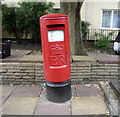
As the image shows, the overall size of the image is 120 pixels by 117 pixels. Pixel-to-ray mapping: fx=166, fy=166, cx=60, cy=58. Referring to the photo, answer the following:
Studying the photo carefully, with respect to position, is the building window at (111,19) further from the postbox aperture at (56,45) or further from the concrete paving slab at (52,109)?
the concrete paving slab at (52,109)

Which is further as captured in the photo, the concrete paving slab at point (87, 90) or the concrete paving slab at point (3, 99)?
the concrete paving slab at point (87, 90)

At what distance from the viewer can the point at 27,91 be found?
4.13 m

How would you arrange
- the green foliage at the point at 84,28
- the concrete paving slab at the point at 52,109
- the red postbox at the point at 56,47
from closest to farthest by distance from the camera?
the concrete paving slab at the point at 52,109, the red postbox at the point at 56,47, the green foliage at the point at 84,28

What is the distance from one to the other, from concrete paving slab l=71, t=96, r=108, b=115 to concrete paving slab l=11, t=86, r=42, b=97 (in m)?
0.98

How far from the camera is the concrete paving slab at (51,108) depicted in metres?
A: 3.19

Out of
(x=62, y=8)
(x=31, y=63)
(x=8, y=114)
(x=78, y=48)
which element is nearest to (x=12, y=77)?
(x=31, y=63)

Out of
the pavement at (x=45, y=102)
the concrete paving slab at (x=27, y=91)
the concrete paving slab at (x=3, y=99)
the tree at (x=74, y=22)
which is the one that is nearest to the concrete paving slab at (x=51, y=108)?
the pavement at (x=45, y=102)

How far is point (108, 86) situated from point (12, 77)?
8.30ft

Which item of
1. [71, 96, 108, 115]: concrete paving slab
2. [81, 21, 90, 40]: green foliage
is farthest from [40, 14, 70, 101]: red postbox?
[81, 21, 90, 40]: green foliage

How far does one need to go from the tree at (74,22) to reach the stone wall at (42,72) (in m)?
1.27

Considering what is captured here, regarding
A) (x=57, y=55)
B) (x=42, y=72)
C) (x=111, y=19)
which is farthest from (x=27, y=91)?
(x=111, y=19)

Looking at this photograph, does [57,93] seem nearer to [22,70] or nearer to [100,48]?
[22,70]

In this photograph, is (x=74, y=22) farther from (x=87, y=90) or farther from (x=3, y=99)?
(x=3, y=99)

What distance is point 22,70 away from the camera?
4.40 metres
